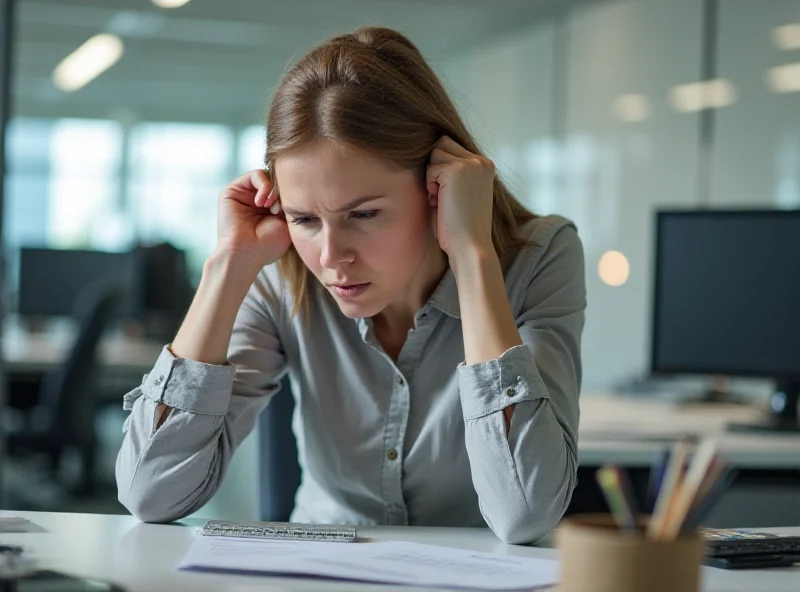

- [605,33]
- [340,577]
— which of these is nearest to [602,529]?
[340,577]

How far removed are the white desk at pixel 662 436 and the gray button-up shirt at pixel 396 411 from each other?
70 cm

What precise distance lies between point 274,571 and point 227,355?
0.49 meters

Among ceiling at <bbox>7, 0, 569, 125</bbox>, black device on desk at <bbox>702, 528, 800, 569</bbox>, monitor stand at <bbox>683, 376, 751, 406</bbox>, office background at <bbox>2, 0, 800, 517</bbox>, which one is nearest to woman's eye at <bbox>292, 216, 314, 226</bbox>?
black device on desk at <bbox>702, 528, 800, 569</bbox>

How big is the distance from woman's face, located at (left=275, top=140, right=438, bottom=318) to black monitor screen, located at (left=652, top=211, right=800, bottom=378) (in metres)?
1.33

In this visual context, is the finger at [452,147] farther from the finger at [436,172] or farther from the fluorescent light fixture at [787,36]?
the fluorescent light fixture at [787,36]

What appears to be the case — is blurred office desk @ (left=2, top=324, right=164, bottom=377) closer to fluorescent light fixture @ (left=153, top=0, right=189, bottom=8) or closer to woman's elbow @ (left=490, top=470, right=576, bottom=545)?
fluorescent light fixture @ (left=153, top=0, right=189, bottom=8)

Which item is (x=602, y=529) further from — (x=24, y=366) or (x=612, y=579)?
(x=24, y=366)

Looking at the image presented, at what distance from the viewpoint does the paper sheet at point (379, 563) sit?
974 mm

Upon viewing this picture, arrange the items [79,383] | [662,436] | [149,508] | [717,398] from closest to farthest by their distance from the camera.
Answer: [149,508] < [662,436] < [717,398] < [79,383]

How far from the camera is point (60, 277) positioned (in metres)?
5.42

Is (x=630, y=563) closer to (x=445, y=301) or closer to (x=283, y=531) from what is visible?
(x=283, y=531)

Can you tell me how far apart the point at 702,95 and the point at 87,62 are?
349cm

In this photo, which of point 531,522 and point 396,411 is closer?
point 531,522

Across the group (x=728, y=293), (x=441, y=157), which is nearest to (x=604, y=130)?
(x=728, y=293)
